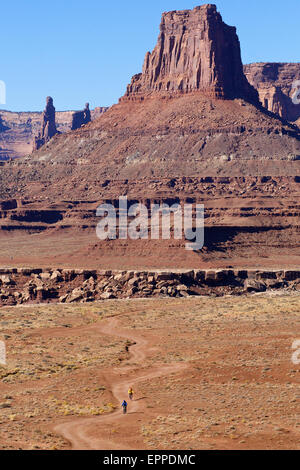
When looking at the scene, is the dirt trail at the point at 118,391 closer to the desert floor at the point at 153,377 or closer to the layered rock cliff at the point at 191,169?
the desert floor at the point at 153,377

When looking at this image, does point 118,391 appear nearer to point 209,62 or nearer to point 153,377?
point 153,377

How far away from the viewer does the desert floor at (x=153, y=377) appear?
125ft

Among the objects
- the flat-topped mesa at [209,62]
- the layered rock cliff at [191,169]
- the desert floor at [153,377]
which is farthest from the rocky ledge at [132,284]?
the flat-topped mesa at [209,62]

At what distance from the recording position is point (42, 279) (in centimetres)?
9888

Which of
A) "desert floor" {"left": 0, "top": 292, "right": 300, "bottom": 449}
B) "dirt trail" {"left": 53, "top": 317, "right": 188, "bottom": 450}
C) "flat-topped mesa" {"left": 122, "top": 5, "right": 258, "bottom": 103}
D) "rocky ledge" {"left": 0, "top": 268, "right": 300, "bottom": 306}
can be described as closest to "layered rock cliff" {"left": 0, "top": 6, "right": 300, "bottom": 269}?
"flat-topped mesa" {"left": 122, "top": 5, "right": 258, "bottom": 103}

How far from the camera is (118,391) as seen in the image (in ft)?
157

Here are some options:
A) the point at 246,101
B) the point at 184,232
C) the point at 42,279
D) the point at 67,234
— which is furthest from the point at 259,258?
the point at 246,101

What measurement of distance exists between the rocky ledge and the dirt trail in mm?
18851

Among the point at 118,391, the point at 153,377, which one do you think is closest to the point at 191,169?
the point at 153,377

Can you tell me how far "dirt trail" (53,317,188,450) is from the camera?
37469 millimetres

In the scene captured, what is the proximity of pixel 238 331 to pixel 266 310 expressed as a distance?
37.6 ft

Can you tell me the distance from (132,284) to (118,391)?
1766 inches

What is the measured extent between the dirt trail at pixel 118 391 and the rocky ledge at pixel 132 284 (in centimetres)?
1885
